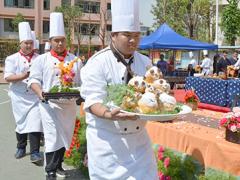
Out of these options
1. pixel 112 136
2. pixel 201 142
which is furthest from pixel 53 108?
pixel 112 136

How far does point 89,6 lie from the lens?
62469 millimetres

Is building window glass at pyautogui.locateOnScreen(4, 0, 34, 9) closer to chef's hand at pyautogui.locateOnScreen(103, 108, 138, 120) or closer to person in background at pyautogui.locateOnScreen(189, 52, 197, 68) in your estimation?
person in background at pyautogui.locateOnScreen(189, 52, 197, 68)

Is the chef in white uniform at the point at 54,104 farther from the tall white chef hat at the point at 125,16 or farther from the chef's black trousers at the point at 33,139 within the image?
the tall white chef hat at the point at 125,16

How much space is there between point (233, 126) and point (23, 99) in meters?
3.70

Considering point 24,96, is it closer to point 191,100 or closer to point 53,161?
point 53,161

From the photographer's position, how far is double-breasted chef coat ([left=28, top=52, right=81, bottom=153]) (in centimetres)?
539

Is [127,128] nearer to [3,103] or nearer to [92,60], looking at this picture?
[92,60]

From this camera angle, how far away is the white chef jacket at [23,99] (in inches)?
269

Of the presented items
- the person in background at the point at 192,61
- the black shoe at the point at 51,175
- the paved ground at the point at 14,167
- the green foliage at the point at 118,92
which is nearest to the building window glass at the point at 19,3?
the person in background at the point at 192,61

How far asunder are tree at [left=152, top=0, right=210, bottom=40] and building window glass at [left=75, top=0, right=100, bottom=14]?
21.7 metres

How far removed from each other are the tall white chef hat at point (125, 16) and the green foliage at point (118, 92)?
40cm

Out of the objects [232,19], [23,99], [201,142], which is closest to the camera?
[201,142]

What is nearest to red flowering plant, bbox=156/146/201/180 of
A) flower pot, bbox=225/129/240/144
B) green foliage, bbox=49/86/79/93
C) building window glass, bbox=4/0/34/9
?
flower pot, bbox=225/129/240/144

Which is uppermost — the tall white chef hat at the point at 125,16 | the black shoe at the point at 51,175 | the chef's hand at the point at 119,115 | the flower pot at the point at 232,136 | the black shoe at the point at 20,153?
the tall white chef hat at the point at 125,16
